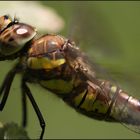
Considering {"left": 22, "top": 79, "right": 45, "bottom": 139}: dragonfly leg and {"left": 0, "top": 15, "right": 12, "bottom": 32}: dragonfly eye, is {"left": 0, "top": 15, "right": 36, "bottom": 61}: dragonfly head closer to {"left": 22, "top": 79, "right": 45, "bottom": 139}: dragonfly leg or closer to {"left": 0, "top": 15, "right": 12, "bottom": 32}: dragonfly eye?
{"left": 0, "top": 15, "right": 12, "bottom": 32}: dragonfly eye

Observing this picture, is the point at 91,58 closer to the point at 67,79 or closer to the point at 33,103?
the point at 67,79

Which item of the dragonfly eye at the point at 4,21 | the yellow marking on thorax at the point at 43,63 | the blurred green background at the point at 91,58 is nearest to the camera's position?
the dragonfly eye at the point at 4,21

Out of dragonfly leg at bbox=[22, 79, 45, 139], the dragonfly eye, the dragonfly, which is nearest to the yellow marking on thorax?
the dragonfly

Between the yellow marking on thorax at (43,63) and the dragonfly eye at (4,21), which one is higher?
the dragonfly eye at (4,21)

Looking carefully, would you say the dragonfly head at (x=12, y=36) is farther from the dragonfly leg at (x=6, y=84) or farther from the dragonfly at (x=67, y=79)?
the dragonfly leg at (x=6, y=84)

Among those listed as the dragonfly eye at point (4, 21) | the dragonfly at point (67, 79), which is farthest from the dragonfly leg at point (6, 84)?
the dragonfly eye at point (4, 21)

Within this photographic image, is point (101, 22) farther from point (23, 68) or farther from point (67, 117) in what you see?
point (23, 68)
